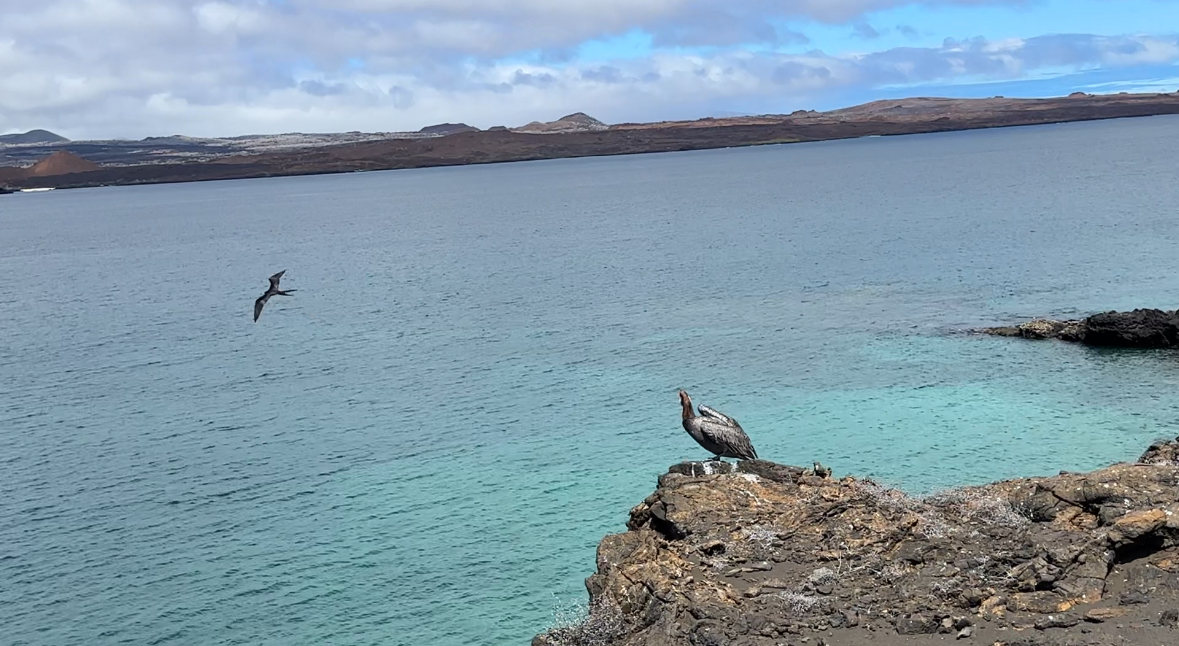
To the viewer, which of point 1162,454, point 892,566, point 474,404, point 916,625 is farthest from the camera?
point 474,404

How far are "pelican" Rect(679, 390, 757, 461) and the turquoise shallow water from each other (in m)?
4.98

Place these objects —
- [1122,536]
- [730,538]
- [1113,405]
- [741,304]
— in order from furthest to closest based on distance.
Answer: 1. [741,304]
2. [1113,405]
3. [730,538]
4. [1122,536]

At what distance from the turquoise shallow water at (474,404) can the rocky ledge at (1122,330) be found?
1402 millimetres

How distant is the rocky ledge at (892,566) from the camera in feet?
46.2

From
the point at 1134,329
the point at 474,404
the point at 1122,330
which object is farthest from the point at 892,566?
the point at 1134,329

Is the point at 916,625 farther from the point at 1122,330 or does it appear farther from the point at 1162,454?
the point at 1122,330

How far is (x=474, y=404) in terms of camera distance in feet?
128

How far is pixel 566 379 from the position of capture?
138 ft

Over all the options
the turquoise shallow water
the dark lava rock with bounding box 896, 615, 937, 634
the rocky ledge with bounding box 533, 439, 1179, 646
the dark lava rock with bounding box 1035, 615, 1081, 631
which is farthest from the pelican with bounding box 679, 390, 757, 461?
the dark lava rock with bounding box 1035, 615, 1081, 631

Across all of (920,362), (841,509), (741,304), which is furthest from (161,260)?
(841,509)

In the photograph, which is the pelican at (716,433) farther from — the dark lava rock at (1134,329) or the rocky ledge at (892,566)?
the dark lava rock at (1134,329)

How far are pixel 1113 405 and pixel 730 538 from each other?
2141 centimetres

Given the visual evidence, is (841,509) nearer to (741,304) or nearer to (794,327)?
(794,327)

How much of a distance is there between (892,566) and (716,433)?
5708mm
